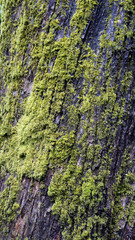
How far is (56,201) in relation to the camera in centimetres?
113

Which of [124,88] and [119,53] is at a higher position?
[119,53]

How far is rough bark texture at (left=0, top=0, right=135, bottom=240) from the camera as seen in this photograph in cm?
109

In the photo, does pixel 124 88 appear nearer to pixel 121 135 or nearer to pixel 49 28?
pixel 121 135

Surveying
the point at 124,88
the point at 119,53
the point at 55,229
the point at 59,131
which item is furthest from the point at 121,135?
the point at 55,229

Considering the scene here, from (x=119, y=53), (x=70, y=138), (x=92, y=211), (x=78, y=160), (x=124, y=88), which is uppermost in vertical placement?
(x=119, y=53)

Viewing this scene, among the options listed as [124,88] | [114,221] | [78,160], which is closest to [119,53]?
[124,88]

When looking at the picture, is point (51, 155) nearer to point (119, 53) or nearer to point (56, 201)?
point (56, 201)

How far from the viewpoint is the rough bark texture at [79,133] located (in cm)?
109

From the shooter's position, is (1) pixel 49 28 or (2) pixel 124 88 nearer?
(2) pixel 124 88

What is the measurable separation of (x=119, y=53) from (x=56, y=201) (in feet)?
3.30

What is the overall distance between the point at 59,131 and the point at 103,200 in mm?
505

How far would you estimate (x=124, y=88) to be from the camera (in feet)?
3.62

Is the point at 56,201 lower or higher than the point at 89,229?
higher

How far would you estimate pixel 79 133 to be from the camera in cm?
114
